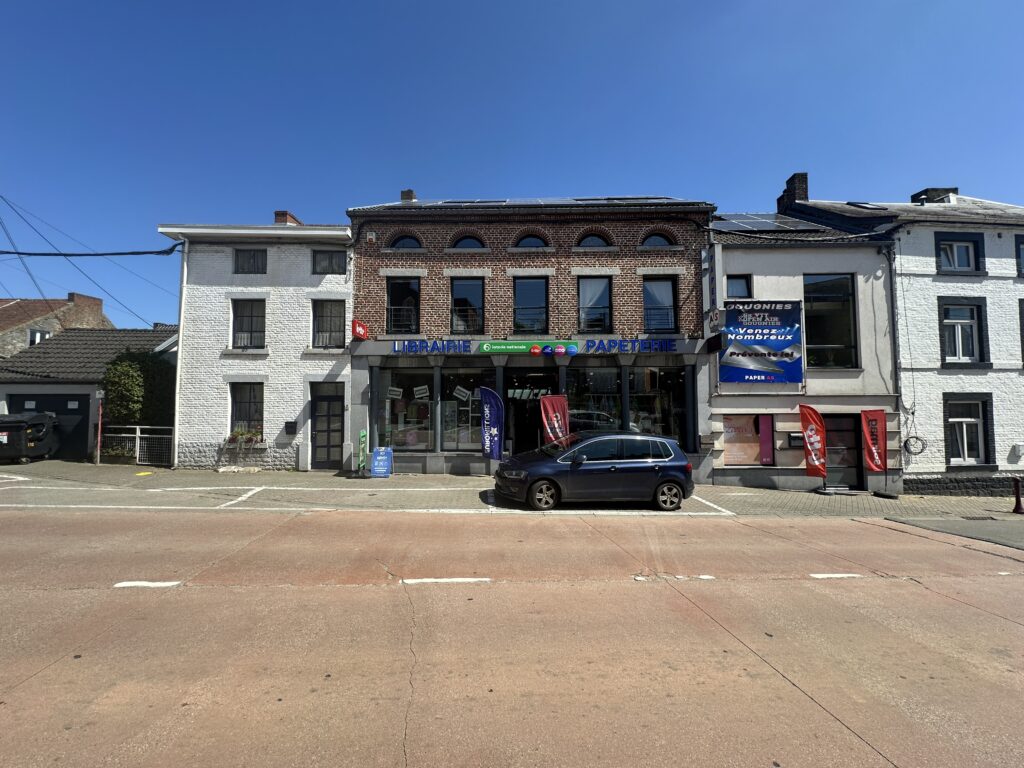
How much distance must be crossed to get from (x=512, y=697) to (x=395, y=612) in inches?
71.2

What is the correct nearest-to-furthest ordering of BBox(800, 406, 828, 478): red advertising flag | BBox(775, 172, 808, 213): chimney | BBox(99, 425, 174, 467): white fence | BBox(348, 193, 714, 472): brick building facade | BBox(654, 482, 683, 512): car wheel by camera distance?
BBox(654, 482, 683, 512): car wheel < BBox(800, 406, 828, 478): red advertising flag < BBox(99, 425, 174, 467): white fence < BBox(348, 193, 714, 472): brick building facade < BBox(775, 172, 808, 213): chimney

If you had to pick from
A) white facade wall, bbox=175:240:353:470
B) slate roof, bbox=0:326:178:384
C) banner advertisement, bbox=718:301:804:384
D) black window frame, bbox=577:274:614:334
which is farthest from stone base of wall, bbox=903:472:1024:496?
slate roof, bbox=0:326:178:384

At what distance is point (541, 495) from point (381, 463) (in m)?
5.93

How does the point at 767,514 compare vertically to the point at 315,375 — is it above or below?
below

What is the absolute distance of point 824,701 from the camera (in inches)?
134

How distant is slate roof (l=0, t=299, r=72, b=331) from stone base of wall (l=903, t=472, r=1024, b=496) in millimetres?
35680

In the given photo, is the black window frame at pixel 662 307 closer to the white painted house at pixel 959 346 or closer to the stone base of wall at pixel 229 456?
the white painted house at pixel 959 346

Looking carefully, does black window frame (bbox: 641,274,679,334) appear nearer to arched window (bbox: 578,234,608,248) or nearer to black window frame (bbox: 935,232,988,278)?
arched window (bbox: 578,234,608,248)

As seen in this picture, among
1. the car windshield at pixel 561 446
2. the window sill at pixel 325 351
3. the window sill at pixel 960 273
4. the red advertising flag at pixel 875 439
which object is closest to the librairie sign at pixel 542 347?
the window sill at pixel 325 351

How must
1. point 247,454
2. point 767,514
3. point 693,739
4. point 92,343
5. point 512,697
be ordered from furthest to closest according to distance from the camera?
point 92,343 < point 247,454 < point 767,514 < point 512,697 < point 693,739

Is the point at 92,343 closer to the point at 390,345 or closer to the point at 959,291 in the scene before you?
the point at 390,345

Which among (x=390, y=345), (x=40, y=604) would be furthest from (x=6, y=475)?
(x=40, y=604)

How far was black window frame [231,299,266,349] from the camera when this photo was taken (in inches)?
610

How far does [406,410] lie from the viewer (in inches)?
611
